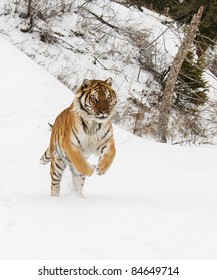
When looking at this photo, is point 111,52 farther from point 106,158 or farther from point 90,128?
point 106,158

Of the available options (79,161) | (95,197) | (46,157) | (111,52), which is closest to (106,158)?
(79,161)

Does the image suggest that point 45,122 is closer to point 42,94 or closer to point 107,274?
point 42,94

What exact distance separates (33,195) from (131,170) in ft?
7.23

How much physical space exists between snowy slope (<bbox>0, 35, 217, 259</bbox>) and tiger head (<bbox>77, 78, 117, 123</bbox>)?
3.27 ft

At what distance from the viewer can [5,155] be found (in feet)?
26.6

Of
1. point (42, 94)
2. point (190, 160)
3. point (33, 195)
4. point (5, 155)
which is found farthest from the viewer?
point (42, 94)

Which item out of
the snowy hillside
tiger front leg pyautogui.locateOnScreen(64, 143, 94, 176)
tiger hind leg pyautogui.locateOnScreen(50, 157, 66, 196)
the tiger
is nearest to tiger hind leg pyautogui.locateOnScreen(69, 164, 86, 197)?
tiger hind leg pyautogui.locateOnScreen(50, 157, 66, 196)

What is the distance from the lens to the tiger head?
5.99m

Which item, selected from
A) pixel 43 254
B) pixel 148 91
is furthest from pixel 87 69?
pixel 43 254

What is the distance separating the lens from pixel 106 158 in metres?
6.16

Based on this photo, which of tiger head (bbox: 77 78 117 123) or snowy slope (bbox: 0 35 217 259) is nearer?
snowy slope (bbox: 0 35 217 259)

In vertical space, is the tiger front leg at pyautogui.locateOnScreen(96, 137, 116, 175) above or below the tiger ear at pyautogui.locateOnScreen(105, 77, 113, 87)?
below

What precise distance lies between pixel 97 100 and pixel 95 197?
1.34 m

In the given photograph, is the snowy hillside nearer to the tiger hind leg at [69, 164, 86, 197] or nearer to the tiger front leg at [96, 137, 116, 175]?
the tiger hind leg at [69, 164, 86, 197]
